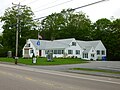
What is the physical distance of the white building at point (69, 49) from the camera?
76188 mm

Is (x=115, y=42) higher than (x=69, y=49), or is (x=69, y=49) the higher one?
(x=115, y=42)

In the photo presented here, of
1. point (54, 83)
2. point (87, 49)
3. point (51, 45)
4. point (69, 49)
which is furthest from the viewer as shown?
point (51, 45)

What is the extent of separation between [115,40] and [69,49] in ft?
54.6

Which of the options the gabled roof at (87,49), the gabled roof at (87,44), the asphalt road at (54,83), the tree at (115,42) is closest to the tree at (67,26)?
the tree at (115,42)

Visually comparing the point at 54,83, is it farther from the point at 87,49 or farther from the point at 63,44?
the point at 87,49

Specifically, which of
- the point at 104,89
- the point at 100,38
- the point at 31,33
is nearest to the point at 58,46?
the point at 31,33

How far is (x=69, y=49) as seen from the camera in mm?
76188

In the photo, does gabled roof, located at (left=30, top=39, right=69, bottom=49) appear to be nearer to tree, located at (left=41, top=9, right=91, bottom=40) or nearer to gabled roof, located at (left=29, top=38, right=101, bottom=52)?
gabled roof, located at (left=29, top=38, right=101, bottom=52)

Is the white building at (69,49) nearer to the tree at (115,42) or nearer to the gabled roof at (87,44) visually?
the gabled roof at (87,44)

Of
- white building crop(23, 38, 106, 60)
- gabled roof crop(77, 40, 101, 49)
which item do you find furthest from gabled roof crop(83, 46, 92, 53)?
gabled roof crop(77, 40, 101, 49)

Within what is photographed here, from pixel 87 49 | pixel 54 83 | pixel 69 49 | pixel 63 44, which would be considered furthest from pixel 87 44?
pixel 54 83

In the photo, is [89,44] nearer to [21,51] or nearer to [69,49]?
[69,49]

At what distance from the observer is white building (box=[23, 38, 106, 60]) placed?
76188mm

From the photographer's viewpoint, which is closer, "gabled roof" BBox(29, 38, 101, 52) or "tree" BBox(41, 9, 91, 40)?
"gabled roof" BBox(29, 38, 101, 52)
